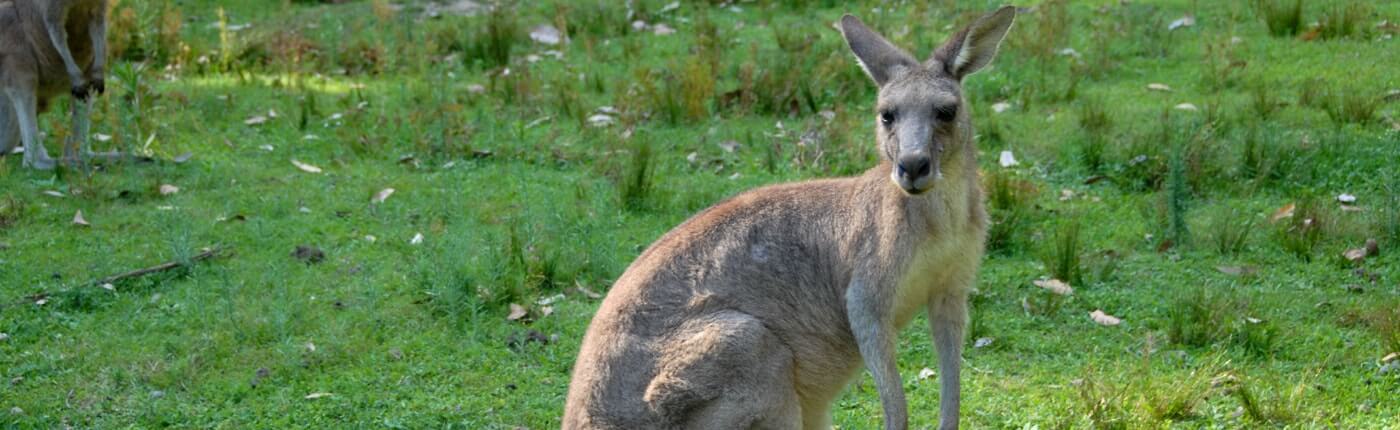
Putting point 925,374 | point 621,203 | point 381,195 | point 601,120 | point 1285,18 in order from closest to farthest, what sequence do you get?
point 925,374
point 621,203
point 381,195
point 601,120
point 1285,18

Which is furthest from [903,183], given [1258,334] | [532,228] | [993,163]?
[993,163]

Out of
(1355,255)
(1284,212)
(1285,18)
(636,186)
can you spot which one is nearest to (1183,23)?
(1285,18)

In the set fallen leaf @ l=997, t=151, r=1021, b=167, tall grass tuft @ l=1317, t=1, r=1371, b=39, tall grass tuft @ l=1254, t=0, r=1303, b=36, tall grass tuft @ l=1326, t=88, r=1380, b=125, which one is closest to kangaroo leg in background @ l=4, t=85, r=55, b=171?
fallen leaf @ l=997, t=151, r=1021, b=167

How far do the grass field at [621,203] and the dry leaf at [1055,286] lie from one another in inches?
2.1

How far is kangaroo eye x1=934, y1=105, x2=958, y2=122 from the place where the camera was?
4727mm

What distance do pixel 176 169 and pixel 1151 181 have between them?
236 inches

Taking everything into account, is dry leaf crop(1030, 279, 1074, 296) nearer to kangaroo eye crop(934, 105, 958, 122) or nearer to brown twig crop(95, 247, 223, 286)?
kangaroo eye crop(934, 105, 958, 122)

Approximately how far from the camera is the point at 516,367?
665 cm

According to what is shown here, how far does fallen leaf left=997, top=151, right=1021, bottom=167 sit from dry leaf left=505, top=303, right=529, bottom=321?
3.16m

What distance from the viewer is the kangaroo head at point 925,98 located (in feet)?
15.0

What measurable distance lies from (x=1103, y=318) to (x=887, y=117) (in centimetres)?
246

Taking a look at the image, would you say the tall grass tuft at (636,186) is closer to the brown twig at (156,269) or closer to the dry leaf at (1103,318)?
the brown twig at (156,269)

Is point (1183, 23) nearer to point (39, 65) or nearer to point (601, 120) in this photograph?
point (601, 120)

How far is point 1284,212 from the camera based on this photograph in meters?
7.73
